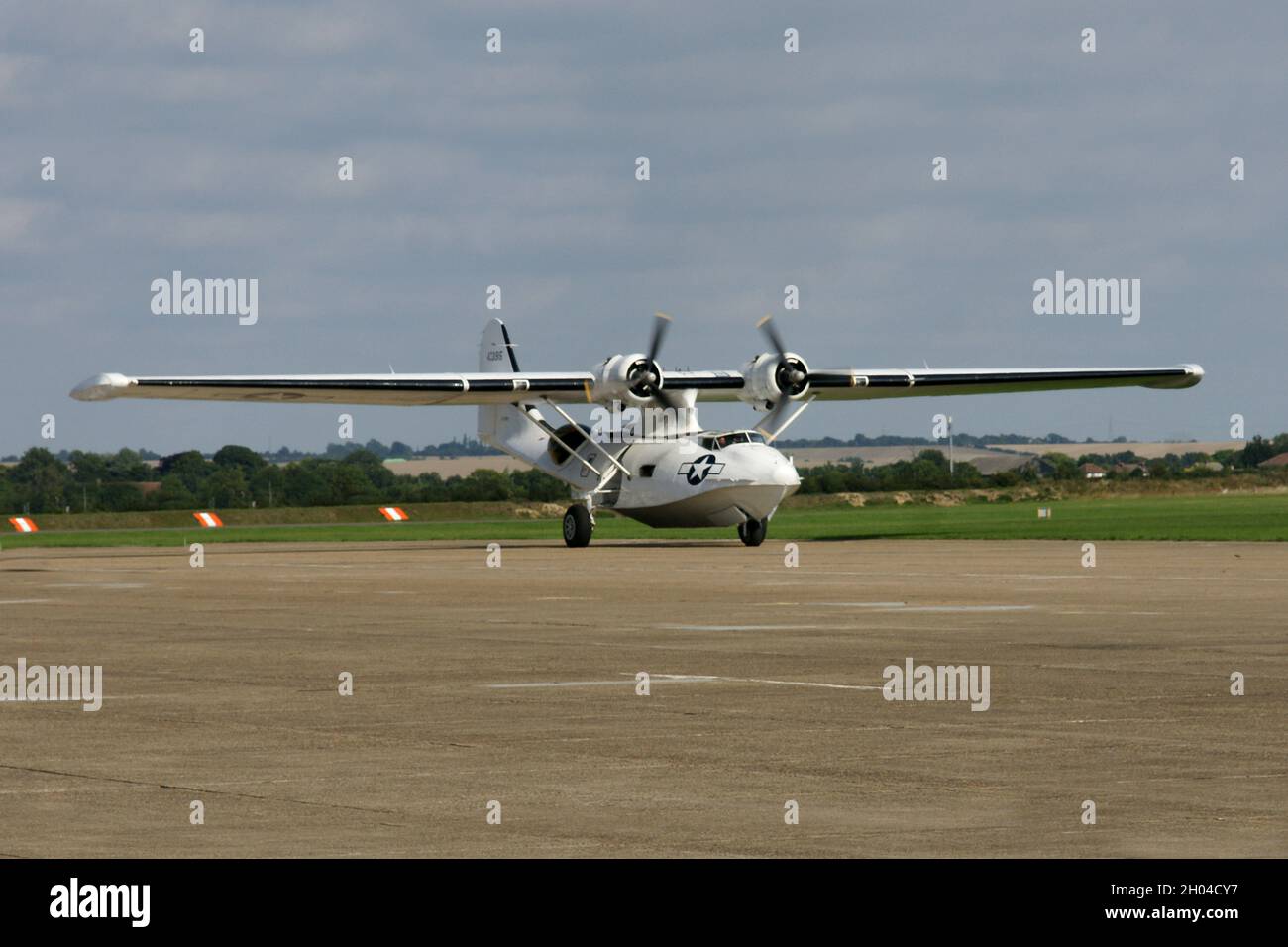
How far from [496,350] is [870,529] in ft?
44.3

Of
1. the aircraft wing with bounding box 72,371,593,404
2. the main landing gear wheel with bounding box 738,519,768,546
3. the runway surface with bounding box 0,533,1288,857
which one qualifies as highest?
the aircraft wing with bounding box 72,371,593,404

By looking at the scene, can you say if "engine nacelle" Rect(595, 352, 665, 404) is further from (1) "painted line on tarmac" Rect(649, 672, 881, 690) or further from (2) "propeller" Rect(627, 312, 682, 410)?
(1) "painted line on tarmac" Rect(649, 672, 881, 690)

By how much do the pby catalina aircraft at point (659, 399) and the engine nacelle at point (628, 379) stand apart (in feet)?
0.12

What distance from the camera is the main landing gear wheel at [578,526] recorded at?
5341cm

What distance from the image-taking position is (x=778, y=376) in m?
53.2

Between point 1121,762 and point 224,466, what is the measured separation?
122 meters

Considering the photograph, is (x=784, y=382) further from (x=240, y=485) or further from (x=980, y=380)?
(x=240, y=485)

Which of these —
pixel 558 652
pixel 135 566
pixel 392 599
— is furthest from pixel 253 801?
pixel 135 566

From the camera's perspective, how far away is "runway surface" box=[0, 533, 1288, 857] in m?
10.0

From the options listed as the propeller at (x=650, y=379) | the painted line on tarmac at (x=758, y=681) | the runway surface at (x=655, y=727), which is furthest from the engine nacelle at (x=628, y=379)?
the painted line on tarmac at (x=758, y=681)

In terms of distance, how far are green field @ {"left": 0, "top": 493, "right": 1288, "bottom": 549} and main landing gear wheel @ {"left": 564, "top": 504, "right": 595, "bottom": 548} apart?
6.37 meters

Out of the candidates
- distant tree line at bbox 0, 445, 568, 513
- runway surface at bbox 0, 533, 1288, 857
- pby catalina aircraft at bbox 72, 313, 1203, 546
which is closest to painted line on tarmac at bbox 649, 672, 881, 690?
runway surface at bbox 0, 533, 1288, 857

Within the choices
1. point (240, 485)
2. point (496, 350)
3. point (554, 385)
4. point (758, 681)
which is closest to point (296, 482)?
point (240, 485)
